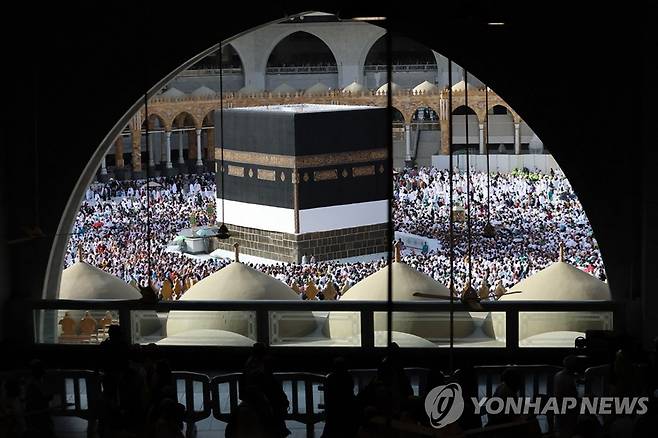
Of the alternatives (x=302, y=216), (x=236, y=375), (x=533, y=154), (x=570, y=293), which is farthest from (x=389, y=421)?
(x=533, y=154)

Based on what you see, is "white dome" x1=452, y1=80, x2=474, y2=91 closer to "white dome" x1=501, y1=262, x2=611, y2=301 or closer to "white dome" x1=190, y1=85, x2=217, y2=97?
"white dome" x1=190, y1=85, x2=217, y2=97

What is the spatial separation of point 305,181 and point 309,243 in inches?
42.0

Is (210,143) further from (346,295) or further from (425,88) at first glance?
(346,295)

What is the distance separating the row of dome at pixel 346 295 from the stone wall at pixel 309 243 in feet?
37.4

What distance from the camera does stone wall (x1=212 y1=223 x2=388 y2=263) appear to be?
20469 millimetres

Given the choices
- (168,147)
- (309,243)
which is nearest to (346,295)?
(309,243)

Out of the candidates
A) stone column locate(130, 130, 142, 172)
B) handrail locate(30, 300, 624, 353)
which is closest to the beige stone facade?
stone column locate(130, 130, 142, 172)

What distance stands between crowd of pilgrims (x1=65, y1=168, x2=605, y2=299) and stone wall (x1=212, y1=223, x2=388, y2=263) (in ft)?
1.02

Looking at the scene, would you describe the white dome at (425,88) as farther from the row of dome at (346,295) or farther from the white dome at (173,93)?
the row of dome at (346,295)

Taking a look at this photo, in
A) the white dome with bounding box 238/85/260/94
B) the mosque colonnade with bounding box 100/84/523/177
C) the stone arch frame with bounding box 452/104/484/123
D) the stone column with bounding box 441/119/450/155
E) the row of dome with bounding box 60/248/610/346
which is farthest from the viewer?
the white dome with bounding box 238/85/260/94

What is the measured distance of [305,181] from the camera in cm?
2062

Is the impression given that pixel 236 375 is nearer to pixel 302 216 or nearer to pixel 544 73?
pixel 544 73

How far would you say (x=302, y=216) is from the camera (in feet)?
67.7

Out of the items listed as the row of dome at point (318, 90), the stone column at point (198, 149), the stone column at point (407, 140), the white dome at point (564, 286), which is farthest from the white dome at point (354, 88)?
the white dome at point (564, 286)
